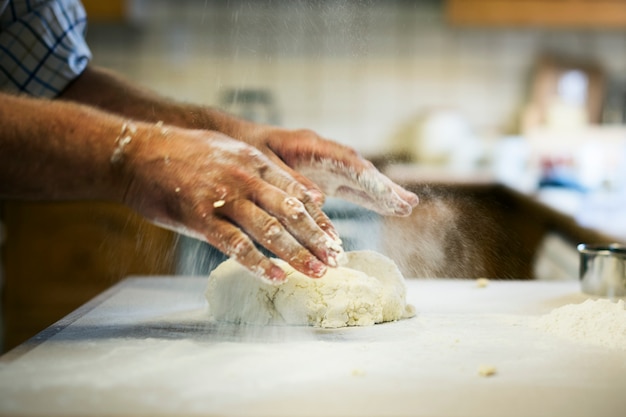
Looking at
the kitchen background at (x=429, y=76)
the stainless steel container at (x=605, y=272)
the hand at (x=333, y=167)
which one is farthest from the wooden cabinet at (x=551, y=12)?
the hand at (x=333, y=167)

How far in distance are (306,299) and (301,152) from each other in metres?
0.31

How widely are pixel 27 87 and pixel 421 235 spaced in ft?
2.91

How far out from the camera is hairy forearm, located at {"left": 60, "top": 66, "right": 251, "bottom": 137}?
1435 millimetres

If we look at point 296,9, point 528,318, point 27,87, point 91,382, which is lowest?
point 91,382

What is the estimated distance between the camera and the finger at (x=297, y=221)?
101cm

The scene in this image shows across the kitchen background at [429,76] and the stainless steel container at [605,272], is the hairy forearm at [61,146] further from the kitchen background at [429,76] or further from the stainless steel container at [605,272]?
the kitchen background at [429,76]

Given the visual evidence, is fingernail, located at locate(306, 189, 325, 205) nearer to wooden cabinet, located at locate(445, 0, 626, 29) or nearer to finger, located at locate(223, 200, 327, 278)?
finger, located at locate(223, 200, 327, 278)

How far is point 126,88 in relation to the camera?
156cm

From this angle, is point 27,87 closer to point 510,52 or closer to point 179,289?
point 179,289

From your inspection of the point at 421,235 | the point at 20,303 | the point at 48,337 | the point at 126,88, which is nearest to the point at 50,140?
the point at 48,337

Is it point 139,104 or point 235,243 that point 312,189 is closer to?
point 235,243

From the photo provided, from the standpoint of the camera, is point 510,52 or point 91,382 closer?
point 91,382

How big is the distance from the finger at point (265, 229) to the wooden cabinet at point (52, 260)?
85.0 inches

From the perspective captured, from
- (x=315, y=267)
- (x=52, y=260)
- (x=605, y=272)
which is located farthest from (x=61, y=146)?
(x=52, y=260)
